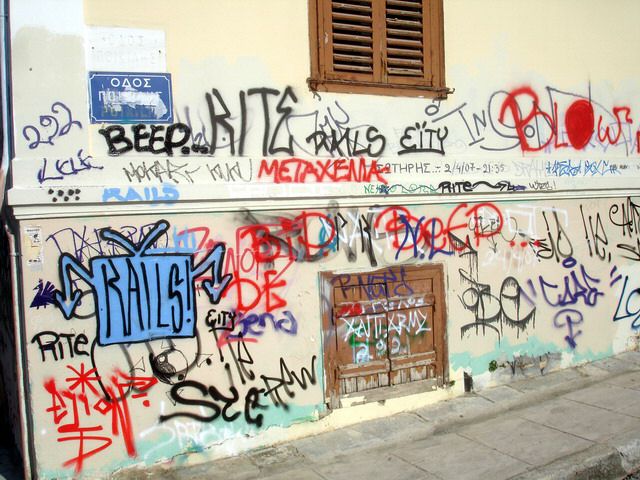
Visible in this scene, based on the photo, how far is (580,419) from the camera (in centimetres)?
570

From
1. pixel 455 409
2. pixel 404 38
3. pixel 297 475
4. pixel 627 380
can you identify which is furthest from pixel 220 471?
pixel 627 380

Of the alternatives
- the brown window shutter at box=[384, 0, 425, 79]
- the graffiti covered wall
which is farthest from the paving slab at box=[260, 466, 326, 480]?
the brown window shutter at box=[384, 0, 425, 79]

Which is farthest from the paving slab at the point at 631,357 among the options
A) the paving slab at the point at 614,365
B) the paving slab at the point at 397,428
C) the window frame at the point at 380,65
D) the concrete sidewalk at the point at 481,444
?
the window frame at the point at 380,65

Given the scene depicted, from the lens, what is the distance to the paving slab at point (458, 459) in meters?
4.70

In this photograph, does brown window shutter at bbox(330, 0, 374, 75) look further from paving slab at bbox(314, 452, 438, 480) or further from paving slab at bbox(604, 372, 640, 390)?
paving slab at bbox(604, 372, 640, 390)

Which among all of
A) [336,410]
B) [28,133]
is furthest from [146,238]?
[336,410]

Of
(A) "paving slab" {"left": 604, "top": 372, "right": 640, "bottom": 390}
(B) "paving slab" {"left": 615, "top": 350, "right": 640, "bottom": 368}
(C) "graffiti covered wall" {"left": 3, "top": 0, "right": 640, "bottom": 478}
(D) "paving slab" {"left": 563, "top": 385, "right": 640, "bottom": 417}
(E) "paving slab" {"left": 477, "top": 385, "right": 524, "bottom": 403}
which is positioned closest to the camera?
(C) "graffiti covered wall" {"left": 3, "top": 0, "right": 640, "bottom": 478}

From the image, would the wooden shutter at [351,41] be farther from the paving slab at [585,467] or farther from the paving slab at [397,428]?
the paving slab at [585,467]

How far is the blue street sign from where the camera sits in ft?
15.4

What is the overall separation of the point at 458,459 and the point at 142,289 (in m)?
2.94

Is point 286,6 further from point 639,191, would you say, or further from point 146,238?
point 639,191

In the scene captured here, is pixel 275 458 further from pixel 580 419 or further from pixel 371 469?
pixel 580 419

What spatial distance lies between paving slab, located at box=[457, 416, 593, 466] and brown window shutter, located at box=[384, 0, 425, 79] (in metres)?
3.43

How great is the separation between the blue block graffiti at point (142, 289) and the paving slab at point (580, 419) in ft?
11.0
